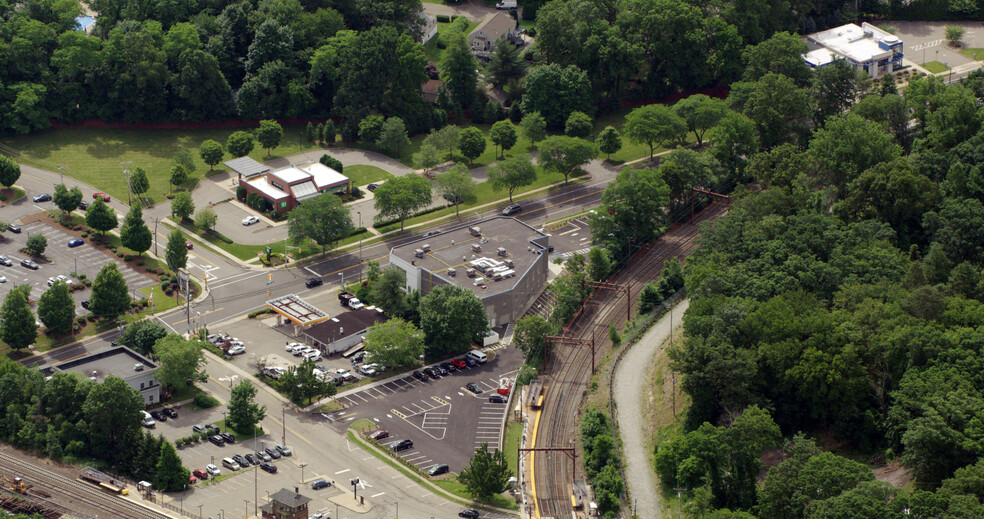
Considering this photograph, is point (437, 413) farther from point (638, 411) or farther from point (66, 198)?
point (66, 198)

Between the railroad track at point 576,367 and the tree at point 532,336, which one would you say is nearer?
the railroad track at point 576,367

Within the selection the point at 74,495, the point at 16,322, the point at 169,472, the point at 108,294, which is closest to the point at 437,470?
the point at 169,472

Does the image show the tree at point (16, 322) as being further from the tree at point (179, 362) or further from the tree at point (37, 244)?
the tree at point (37, 244)

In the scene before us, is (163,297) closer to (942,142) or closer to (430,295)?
(430,295)

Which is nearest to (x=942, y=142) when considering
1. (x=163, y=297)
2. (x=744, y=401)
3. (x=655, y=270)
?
(x=655, y=270)

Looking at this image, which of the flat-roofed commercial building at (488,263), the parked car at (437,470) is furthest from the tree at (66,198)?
the parked car at (437,470)

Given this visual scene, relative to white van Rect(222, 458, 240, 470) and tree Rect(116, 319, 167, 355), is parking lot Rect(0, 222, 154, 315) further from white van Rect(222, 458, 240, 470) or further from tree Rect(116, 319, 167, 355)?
white van Rect(222, 458, 240, 470)
